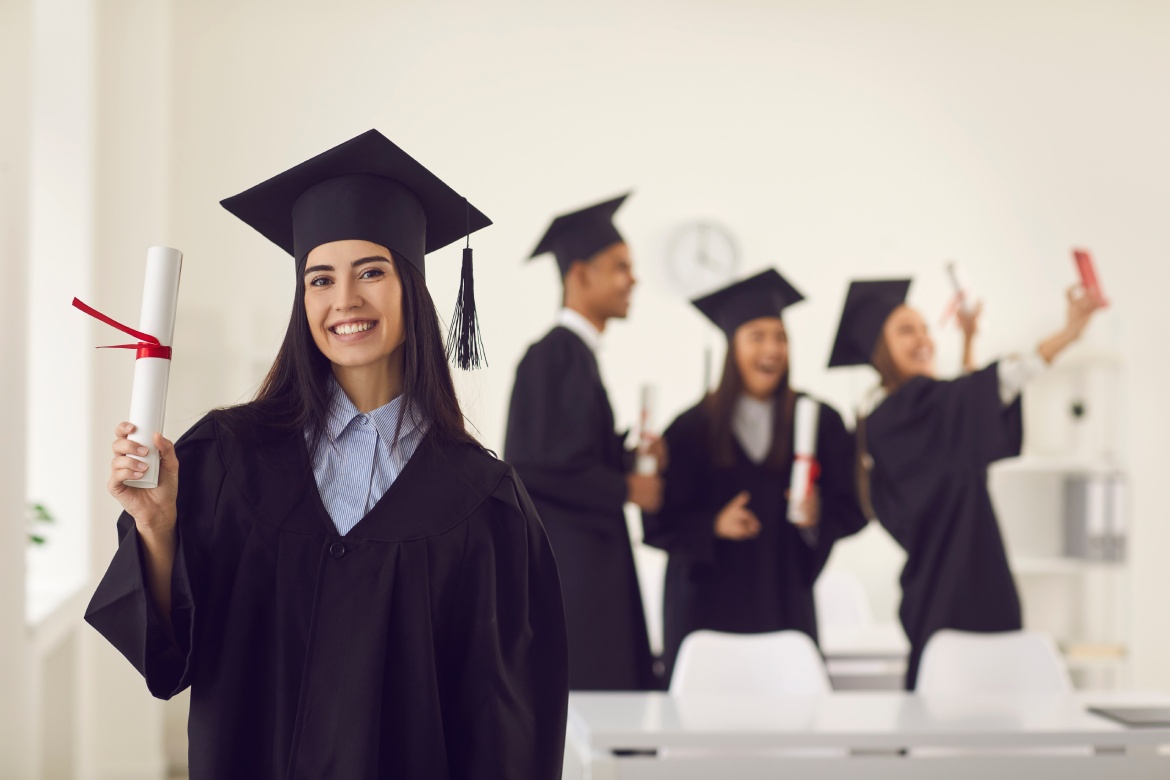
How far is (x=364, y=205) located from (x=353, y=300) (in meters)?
0.14

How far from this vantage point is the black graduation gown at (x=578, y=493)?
396 centimetres

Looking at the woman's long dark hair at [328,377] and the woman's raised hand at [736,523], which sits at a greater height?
the woman's long dark hair at [328,377]

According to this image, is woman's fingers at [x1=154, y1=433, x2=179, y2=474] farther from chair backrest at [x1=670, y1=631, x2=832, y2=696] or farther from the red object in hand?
the red object in hand

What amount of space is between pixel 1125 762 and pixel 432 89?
4.20 meters

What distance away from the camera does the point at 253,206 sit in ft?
5.17

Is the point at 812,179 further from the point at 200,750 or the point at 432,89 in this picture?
the point at 200,750

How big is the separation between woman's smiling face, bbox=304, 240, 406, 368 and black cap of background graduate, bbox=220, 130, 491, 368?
0.02 m

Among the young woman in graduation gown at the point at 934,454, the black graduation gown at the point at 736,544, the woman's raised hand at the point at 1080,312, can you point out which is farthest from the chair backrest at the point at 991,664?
the woman's raised hand at the point at 1080,312

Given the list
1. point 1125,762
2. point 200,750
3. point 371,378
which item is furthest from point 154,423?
point 1125,762

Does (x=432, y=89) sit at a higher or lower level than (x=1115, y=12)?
lower

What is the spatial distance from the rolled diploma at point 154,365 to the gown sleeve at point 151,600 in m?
0.13

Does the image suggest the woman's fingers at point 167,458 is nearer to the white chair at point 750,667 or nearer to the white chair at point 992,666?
the white chair at point 750,667

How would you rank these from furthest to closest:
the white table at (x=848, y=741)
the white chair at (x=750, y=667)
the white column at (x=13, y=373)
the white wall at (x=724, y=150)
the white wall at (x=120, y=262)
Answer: the white wall at (x=724, y=150), the white wall at (x=120, y=262), the white chair at (x=750, y=667), the white column at (x=13, y=373), the white table at (x=848, y=741)

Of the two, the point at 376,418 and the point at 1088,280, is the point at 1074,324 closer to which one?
the point at 1088,280
